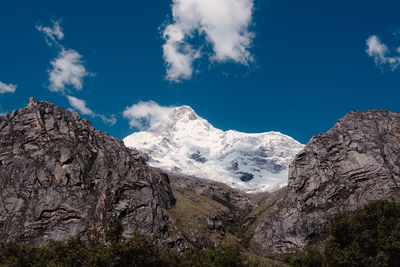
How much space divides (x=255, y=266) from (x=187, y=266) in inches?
1108

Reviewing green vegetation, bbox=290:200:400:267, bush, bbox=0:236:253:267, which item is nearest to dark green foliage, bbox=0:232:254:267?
bush, bbox=0:236:253:267

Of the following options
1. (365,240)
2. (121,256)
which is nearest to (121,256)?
(121,256)

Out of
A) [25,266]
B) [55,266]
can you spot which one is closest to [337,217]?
[55,266]

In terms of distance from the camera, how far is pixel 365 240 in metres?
98.4

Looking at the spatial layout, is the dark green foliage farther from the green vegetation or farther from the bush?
the green vegetation

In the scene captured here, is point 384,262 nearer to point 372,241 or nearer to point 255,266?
point 372,241

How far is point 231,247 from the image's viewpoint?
365 ft

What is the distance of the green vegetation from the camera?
91.2 m

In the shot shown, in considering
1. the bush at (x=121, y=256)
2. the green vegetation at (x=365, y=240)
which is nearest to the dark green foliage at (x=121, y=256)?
the bush at (x=121, y=256)

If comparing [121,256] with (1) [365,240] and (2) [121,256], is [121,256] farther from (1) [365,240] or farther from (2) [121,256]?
(1) [365,240]

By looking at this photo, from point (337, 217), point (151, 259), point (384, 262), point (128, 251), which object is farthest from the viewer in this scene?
point (337, 217)

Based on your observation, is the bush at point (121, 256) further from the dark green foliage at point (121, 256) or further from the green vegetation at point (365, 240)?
the green vegetation at point (365, 240)

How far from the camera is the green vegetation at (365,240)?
91.2 m

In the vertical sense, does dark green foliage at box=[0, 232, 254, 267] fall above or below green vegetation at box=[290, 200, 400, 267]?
below
